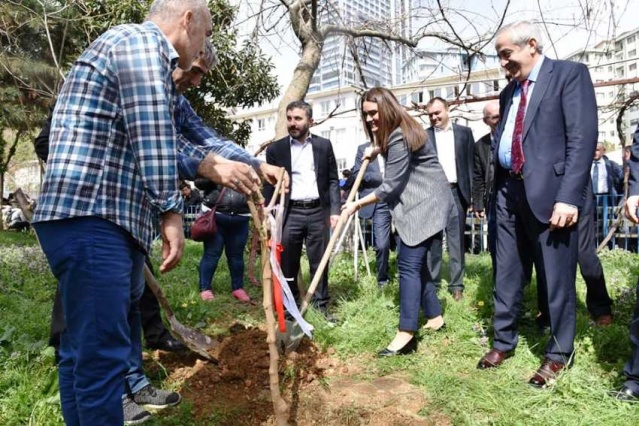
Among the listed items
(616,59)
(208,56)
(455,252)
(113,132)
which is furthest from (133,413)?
(616,59)

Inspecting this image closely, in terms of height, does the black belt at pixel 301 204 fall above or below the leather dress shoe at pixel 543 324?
above

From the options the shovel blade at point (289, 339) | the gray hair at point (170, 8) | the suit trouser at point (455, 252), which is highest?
the gray hair at point (170, 8)

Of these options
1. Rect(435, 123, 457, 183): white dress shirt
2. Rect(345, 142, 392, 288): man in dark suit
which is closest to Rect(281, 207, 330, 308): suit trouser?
Rect(345, 142, 392, 288): man in dark suit

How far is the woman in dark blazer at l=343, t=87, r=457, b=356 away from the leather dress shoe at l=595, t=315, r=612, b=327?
1.32m

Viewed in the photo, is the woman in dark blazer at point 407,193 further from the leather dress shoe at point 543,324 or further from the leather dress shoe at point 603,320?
the leather dress shoe at point 603,320

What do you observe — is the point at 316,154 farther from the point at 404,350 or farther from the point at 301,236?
the point at 404,350

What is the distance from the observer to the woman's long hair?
340cm

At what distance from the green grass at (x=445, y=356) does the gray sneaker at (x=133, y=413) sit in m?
0.09

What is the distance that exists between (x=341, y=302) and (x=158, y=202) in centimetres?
318

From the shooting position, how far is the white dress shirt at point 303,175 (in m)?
4.34

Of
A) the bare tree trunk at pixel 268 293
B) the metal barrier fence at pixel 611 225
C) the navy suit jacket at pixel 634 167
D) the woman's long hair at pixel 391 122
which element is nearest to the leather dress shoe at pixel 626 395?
the navy suit jacket at pixel 634 167

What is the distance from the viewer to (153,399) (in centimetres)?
278

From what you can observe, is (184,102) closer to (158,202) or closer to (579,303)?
(158,202)

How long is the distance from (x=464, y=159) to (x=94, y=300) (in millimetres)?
4090
